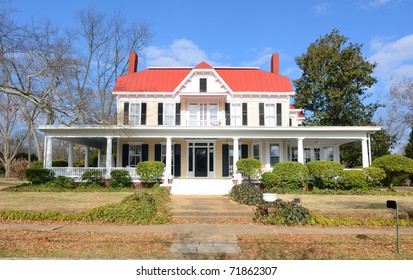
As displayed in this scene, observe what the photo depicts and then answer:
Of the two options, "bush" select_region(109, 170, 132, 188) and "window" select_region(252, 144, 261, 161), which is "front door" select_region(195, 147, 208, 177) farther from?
"bush" select_region(109, 170, 132, 188)

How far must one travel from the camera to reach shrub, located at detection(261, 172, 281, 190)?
17.9m

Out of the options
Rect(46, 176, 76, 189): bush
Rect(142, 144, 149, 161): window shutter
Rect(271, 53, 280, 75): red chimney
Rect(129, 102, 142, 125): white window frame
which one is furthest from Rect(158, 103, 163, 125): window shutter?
Rect(271, 53, 280, 75): red chimney

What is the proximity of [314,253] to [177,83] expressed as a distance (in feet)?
66.4

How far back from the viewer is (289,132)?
19594 millimetres

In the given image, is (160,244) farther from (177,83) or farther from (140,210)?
(177,83)

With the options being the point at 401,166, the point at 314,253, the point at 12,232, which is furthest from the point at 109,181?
the point at 401,166

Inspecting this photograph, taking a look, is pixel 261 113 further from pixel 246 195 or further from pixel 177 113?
pixel 246 195

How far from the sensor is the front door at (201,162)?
21.9m

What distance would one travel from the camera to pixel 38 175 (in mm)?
18672

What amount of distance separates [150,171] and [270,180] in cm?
711

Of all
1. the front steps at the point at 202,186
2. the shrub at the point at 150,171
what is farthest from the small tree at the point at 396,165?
the shrub at the point at 150,171

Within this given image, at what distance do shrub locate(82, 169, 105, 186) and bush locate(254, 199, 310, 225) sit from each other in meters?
12.5

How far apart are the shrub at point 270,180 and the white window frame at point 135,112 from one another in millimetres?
10463

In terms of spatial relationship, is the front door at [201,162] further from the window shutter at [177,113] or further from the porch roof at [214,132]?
the porch roof at [214,132]
